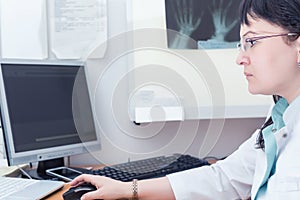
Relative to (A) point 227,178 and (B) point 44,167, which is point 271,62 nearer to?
(A) point 227,178

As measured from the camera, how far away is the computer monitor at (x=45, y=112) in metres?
1.20

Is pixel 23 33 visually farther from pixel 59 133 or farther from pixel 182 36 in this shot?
pixel 182 36

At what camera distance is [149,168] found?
4.04ft

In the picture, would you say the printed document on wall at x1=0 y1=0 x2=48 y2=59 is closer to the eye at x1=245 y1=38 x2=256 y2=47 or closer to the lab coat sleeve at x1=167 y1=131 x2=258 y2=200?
the lab coat sleeve at x1=167 y1=131 x2=258 y2=200

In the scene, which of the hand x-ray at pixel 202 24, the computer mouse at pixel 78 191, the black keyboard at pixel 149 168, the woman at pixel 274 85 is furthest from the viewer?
the hand x-ray at pixel 202 24

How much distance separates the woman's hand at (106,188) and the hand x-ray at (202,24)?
67 centimetres

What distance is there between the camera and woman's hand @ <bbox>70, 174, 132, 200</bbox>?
95 cm

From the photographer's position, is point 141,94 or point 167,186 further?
point 141,94

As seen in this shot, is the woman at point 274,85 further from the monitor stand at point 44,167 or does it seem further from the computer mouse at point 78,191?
the monitor stand at point 44,167

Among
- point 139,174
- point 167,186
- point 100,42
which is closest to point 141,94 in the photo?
point 100,42

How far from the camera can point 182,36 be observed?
1.48 metres

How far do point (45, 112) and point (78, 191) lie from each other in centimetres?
43

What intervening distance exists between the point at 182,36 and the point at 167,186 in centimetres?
67

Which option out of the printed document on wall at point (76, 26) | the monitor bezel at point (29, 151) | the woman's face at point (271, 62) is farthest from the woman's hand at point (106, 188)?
the printed document on wall at point (76, 26)
